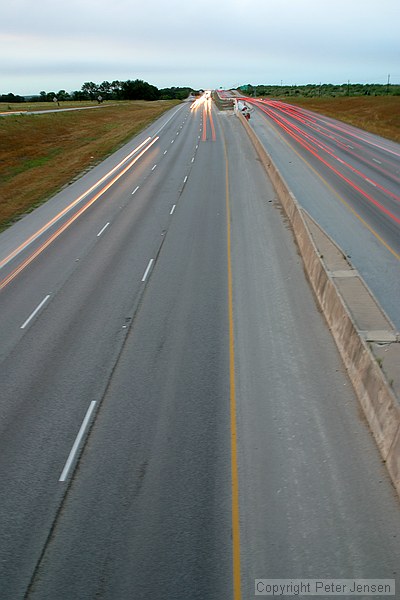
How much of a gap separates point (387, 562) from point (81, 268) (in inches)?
581

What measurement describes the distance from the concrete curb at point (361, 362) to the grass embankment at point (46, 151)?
56.4 feet

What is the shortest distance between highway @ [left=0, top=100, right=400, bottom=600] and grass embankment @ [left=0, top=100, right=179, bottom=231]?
39.3 ft

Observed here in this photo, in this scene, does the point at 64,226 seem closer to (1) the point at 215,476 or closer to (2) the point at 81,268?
(2) the point at 81,268

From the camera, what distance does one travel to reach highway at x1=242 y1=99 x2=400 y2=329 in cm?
1758

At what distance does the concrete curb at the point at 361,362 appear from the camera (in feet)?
28.7

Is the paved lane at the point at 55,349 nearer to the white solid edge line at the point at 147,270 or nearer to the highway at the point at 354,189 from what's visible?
the white solid edge line at the point at 147,270

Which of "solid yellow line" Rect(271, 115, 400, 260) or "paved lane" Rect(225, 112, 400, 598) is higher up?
"solid yellow line" Rect(271, 115, 400, 260)

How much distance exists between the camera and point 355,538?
763 centimetres

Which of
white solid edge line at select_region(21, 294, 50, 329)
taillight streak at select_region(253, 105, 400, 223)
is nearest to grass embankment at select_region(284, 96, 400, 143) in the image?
taillight streak at select_region(253, 105, 400, 223)

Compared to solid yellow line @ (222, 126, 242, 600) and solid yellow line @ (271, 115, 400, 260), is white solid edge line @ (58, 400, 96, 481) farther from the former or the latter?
solid yellow line @ (271, 115, 400, 260)

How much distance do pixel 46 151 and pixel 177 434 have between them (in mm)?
45976

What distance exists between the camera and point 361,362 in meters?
10.7

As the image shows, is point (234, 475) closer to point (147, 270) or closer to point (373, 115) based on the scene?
point (147, 270)

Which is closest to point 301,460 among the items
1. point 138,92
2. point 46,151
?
point 46,151
